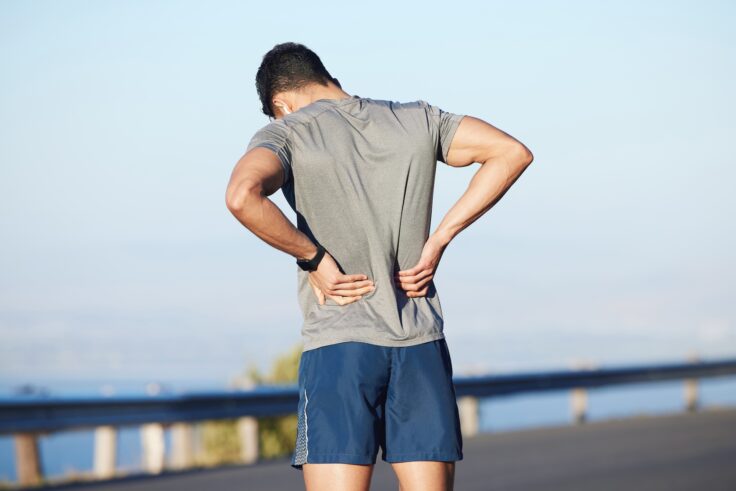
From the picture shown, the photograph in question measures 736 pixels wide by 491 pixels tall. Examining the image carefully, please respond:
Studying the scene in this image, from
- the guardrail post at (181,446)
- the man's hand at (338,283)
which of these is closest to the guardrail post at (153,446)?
the guardrail post at (181,446)

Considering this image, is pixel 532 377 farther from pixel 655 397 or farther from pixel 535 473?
pixel 655 397

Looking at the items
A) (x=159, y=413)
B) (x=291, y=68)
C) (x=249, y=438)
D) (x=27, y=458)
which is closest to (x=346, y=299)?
(x=291, y=68)

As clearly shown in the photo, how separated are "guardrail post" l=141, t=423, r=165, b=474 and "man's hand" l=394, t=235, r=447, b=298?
9.01 meters

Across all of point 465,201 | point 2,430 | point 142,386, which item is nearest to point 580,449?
point 142,386

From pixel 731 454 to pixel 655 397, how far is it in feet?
188

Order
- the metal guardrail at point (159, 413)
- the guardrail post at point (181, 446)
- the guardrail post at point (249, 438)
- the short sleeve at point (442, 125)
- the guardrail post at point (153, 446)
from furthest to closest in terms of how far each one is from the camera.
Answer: the guardrail post at point (249, 438) → the guardrail post at point (181, 446) → the guardrail post at point (153, 446) → the metal guardrail at point (159, 413) → the short sleeve at point (442, 125)

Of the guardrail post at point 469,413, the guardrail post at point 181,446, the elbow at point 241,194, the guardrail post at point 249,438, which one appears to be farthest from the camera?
the guardrail post at point 469,413

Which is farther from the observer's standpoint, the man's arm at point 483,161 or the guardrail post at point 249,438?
the guardrail post at point 249,438

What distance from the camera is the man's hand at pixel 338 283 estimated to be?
14.4ft

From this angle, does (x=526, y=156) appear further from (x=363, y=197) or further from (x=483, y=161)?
(x=363, y=197)

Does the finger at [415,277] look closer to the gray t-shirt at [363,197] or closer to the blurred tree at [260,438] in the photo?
the gray t-shirt at [363,197]

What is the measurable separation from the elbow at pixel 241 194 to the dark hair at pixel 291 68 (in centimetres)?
61

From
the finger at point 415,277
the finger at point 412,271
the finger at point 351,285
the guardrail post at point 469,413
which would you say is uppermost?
the finger at point 412,271

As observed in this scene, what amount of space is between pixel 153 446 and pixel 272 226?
9442 millimetres
